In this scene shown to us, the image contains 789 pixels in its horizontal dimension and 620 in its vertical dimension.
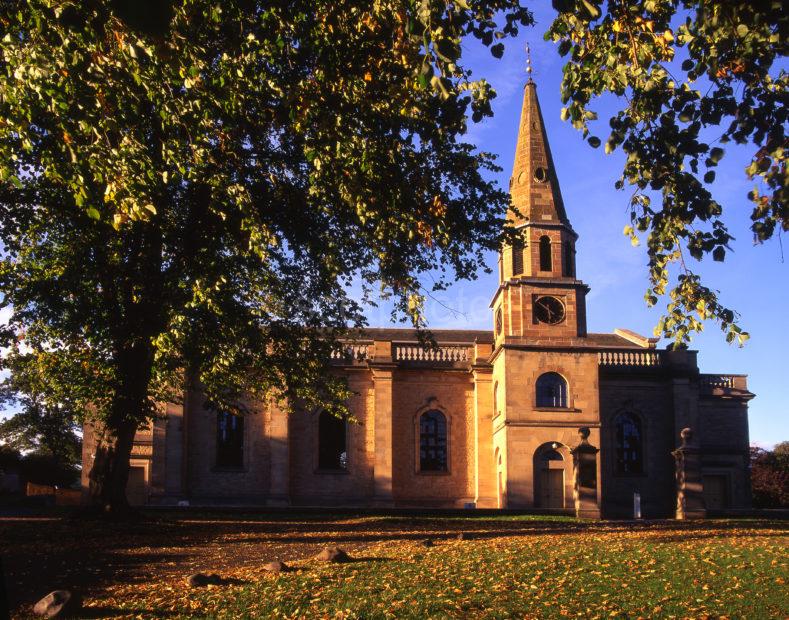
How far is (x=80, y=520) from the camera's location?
17.6 m

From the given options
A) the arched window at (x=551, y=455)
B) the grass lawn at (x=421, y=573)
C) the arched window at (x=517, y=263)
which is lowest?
the grass lawn at (x=421, y=573)

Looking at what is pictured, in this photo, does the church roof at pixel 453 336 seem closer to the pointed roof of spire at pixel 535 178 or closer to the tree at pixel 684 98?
the pointed roof of spire at pixel 535 178

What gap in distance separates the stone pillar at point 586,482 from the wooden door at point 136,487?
22.4 metres

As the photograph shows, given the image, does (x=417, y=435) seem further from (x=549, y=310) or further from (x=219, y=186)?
(x=219, y=186)

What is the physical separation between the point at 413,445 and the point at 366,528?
18.5m

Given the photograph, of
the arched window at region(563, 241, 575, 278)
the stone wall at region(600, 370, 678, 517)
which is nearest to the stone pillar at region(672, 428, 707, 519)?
the stone wall at region(600, 370, 678, 517)

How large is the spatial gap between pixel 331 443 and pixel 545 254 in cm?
1373

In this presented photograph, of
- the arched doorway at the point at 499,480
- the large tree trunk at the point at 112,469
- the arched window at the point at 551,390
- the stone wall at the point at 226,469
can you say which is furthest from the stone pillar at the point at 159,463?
the large tree trunk at the point at 112,469

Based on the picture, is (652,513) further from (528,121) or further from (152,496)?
(152,496)

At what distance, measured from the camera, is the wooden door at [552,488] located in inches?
1320

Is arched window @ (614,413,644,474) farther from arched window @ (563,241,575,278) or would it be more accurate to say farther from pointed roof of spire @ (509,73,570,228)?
pointed roof of spire @ (509,73,570,228)

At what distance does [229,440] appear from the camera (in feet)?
124

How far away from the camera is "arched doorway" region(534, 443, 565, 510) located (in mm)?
33750

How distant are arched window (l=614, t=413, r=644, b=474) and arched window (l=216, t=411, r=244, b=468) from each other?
18061 millimetres
